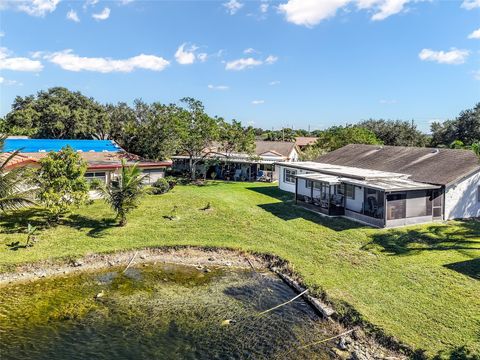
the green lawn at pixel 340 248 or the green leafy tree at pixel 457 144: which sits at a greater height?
the green leafy tree at pixel 457 144

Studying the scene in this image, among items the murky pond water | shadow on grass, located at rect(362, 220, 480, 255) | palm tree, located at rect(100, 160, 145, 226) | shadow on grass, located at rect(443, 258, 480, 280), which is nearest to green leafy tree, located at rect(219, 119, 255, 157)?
palm tree, located at rect(100, 160, 145, 226)

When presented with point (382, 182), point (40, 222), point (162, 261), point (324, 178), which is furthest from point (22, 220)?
point (382, 182)

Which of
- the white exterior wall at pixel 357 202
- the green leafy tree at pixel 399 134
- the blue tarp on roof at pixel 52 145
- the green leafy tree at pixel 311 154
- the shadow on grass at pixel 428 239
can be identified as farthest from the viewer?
the green leafy tree at pixel 399 134

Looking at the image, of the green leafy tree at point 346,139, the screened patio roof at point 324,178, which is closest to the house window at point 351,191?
the screened patio roof at point 324,178

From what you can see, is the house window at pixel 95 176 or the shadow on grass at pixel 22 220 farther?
the house window at pixel 95 176

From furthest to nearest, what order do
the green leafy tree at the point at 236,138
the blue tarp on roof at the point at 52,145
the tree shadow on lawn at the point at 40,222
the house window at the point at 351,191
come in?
the green leafy tree at the point at 236,138
the blue tarp on roof at the point at 52,145
the house window at the point at 351,191
the tree shadow on lawn at the point at 40,222

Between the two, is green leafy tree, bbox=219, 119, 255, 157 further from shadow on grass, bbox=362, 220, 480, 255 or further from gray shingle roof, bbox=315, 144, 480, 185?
shadow on grass, bbox=362, 220, 480, 255

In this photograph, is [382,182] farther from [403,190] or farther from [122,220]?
[122,220]

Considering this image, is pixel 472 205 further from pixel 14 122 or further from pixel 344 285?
pixel 14 122

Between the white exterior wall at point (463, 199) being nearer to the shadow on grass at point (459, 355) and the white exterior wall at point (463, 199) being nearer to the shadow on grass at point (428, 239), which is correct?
the shadow on grass at point (428, 239)

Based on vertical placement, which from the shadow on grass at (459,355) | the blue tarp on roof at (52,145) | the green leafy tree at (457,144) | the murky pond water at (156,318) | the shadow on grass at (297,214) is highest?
the green leafy tree at (457,144)
